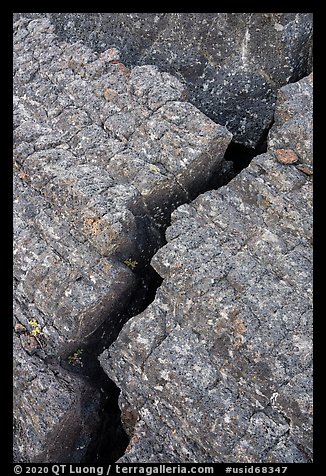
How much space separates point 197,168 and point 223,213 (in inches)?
19.8

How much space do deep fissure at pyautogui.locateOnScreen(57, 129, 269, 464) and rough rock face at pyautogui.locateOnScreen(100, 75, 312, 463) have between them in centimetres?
27

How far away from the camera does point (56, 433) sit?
370 centimetres

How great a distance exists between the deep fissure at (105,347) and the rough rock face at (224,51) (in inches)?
22.9

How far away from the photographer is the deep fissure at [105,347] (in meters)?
4.04

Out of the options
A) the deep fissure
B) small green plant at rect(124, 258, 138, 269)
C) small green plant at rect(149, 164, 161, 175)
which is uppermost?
small green plant at rect(149, 164, 161, 175)

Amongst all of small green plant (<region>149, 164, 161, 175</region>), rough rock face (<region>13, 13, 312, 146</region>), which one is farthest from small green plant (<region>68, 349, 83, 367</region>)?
rough rock face (<region>13, 13, 312, 146</region>)

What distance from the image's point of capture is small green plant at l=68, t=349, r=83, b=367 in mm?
3965

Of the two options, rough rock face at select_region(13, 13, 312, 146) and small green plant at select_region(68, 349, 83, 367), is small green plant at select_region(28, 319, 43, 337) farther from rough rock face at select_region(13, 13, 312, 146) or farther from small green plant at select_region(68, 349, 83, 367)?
rough rock face at select_region(13, 13, 312, 146)

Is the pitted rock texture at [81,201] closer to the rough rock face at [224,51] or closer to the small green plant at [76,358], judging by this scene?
the small green plant at [76,358]

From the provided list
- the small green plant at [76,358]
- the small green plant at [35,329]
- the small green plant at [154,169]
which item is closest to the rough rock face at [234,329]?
the small green plant at [76,358]

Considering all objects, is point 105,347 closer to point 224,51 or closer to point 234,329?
point 234,329

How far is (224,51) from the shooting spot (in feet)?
14.8

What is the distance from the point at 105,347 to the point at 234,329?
119 centimetres

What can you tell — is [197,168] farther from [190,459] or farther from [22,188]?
[190,459]
